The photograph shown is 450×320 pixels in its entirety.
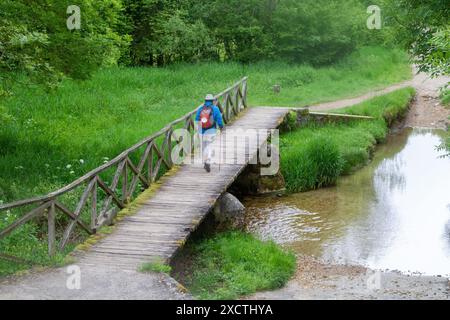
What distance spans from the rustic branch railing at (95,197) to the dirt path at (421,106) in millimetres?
8797

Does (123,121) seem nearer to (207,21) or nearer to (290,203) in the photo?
(290,203)

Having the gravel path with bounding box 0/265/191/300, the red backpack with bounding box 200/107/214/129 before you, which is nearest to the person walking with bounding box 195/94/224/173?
the red backpack with bounding box 200/107/214/129

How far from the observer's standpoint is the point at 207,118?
14.5 metres

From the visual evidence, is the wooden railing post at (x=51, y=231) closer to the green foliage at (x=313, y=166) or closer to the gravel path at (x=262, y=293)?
the gravel path at (x=262, y=293)

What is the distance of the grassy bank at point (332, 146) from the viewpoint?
19.0 m

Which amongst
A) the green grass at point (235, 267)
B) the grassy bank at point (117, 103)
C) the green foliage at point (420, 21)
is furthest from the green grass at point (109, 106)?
the green foliage at point (420, 21)

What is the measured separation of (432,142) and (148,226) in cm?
1662

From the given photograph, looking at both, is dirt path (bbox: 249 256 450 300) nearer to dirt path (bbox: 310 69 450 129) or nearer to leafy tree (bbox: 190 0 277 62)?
dirt path (bbox: 310 69 450 129)

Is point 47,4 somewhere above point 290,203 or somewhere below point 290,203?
above

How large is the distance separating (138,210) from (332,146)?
8.38 m

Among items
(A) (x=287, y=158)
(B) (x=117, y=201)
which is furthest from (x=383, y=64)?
(B) (x=117, y=201)

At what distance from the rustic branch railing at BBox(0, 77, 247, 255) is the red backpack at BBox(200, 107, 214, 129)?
0.94 m

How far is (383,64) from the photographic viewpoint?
35.6m

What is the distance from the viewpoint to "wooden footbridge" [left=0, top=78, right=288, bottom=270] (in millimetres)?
10219
